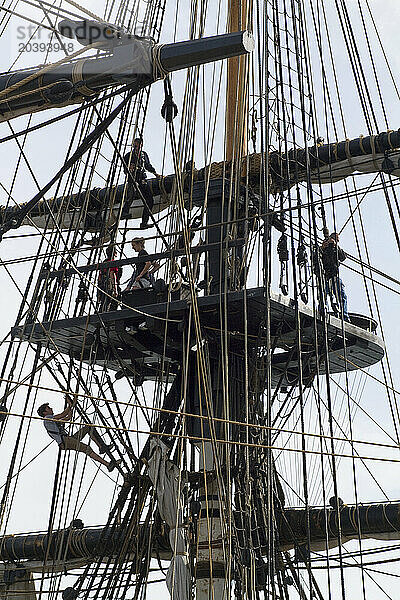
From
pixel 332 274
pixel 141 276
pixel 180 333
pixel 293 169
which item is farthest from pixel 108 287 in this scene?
pixel 293 169

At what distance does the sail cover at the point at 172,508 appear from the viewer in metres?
8.38

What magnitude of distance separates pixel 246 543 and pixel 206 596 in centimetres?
69

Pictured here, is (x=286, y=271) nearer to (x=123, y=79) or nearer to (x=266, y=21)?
(x=266, y=21)

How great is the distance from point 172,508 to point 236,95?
4.24 m

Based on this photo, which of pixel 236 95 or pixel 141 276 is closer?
pixel 141 276

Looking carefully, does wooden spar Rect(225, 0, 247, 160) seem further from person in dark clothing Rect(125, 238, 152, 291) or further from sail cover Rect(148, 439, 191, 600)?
sail cover Rect(148, 439, 191, 600)

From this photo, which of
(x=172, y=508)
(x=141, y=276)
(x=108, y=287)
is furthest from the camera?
(x=108, y=287)

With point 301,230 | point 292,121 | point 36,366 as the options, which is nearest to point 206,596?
point 36,366

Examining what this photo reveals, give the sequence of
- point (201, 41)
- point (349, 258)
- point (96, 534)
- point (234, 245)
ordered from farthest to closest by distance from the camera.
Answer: point (96, 534), point (349, 258), point (234, 245), point (201, 41)

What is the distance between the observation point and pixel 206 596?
8.80 meters

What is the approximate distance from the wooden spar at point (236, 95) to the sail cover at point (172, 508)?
114 inches

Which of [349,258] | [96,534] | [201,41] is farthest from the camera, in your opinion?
[96,534]

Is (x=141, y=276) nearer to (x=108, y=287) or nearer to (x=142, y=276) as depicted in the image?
(x=142, y=276)

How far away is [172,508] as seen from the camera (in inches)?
347
